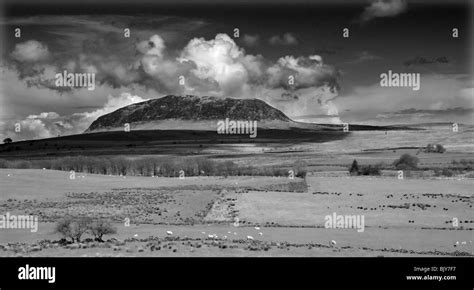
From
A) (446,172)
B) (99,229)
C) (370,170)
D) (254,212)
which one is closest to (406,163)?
(370,170)

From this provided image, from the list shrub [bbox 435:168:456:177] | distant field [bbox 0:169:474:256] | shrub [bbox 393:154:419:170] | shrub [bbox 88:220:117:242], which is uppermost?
shrub [bbox 393:154:419:170]

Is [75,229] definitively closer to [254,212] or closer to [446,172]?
[254,212]

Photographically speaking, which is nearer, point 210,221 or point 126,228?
point 126,228

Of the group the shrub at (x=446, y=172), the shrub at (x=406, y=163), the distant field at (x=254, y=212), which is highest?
the shrub at (x=406, y=163)

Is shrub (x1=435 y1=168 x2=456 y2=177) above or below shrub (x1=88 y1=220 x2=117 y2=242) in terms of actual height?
below

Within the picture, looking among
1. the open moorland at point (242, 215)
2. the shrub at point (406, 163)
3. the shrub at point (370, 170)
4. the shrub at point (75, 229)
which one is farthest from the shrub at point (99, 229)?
the shrub at point (406, 163)

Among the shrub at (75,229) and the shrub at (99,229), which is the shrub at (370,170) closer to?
the shrub at (99,229)

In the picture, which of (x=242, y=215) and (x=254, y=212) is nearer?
(x=242, y=215)

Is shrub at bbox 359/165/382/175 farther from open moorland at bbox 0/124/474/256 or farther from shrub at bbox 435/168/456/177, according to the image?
shrub at bbox 435/168/456/177

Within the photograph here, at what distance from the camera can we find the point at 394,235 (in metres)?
28.0

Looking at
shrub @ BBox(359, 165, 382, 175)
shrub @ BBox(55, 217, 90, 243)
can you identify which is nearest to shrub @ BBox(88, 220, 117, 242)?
shrub @ BBox(55, 217, 90, 243)
